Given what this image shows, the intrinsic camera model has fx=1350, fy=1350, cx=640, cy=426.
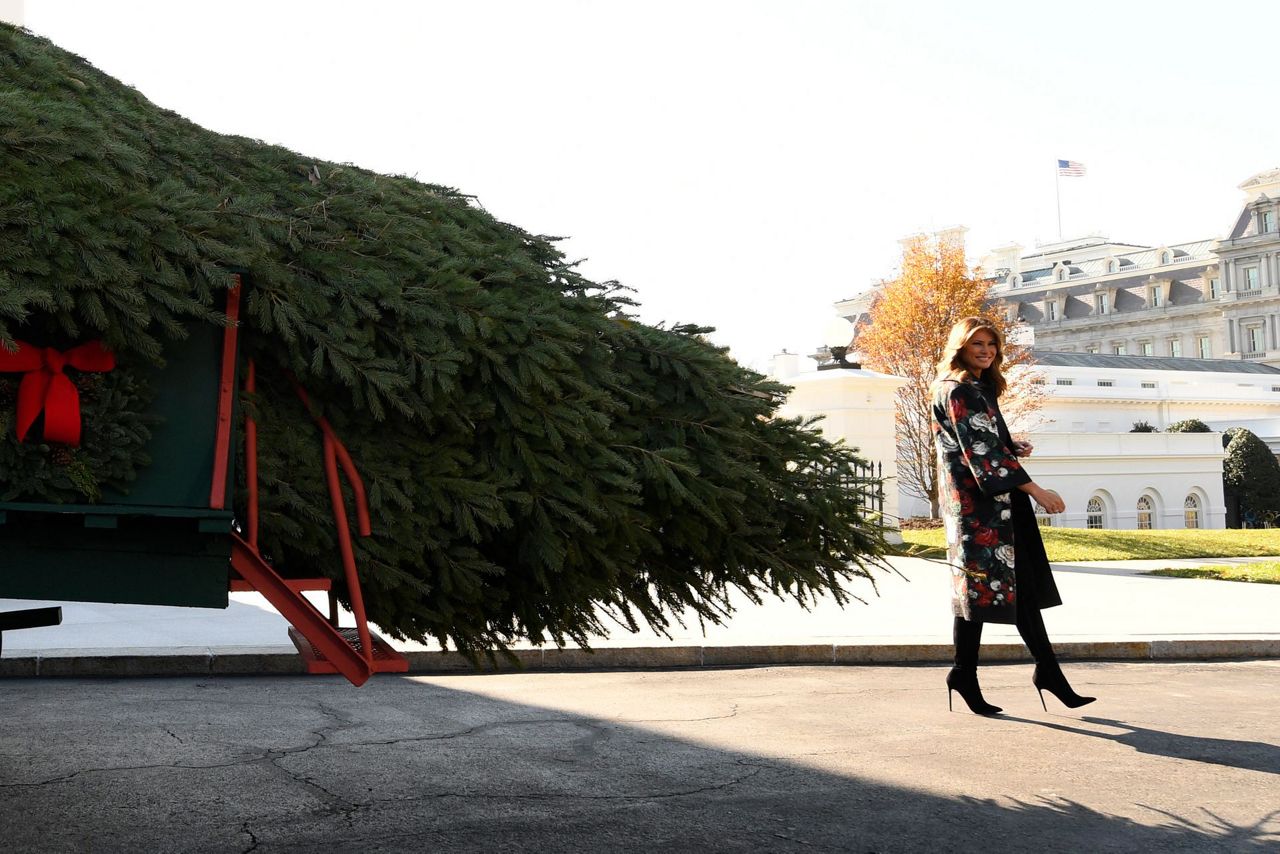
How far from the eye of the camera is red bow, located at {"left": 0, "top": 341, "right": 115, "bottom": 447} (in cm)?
312

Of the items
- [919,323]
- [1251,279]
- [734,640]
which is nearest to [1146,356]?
[1251,279]

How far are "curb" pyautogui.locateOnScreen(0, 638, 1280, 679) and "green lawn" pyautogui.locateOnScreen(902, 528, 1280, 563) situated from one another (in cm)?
926

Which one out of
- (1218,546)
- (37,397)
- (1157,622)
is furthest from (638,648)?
(1218,546)

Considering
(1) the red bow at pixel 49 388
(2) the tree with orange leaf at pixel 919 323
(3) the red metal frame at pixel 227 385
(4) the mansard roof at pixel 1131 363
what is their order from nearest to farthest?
(1) the red bow at pixel 49 388 < (3) the red metal frame at pixel 227 385 < (2) the tree with orange leaf at pixel 919 323 < (4) the mansard roof at pixel 1131 363

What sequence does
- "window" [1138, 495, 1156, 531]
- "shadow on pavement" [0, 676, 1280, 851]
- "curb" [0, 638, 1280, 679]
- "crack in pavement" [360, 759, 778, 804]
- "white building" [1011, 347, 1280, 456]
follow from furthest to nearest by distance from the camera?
1. "white building" [1011, 347, 1280, 456]
2. "window" [1138, 495, 1156, 531]
3. "curb" [0, 638, 1280, 679]
4. "crack in pavement" [360, 759, 778, 804]
5. "shadow on pavement" [0, 676, 1280, 851]

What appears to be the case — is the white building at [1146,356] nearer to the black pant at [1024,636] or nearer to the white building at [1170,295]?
the white building at [1170,295]

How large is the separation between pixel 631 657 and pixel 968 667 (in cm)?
282

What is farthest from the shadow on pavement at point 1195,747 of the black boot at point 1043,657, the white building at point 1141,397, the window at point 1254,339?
the window at point 1254,339

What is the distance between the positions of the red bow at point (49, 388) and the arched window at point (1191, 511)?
41386 millimetres

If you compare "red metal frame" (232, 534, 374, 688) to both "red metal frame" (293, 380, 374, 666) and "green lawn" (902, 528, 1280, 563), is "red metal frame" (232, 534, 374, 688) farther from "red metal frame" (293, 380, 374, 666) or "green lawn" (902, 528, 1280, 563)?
"green lawn" (902, 528, 1280, 563)

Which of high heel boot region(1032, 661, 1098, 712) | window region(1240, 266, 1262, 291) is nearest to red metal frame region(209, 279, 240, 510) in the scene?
high heel boot region(1032, 661, 1098, 712)

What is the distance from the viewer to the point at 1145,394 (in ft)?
179

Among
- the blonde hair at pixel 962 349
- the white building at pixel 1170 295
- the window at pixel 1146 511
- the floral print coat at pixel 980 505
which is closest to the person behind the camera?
the floral print coat at pixel 980 505

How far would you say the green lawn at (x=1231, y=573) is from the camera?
626 inches
